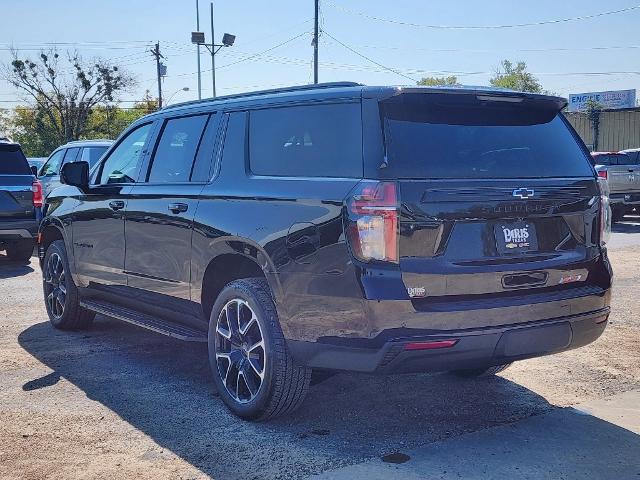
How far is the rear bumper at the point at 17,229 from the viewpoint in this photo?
10880 mm

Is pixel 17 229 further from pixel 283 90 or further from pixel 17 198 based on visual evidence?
pixel 283 90

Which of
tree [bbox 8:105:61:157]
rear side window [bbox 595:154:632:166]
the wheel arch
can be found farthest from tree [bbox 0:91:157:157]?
the wheel arch

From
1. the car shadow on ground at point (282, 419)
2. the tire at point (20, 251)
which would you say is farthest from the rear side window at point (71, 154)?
the car shadow on ground at point (282, 419)

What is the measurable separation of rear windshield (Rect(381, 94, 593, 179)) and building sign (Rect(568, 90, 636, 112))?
55210mm

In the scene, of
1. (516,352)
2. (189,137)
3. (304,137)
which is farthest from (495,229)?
(189,137)

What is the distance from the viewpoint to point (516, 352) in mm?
3865

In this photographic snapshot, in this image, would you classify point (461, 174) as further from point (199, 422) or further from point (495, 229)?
point (199, 422)

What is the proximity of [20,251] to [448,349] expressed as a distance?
964cm

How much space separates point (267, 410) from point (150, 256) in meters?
1.61

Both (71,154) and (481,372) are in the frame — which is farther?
(71,154)

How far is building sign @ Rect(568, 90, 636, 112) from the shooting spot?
56.7 meters

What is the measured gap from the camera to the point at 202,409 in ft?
15.2

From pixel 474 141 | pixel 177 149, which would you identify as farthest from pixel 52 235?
pixel 474 141

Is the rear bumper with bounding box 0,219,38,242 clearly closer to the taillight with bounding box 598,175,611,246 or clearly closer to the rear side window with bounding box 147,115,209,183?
the rear side window with bounding box 147,115,209,183
